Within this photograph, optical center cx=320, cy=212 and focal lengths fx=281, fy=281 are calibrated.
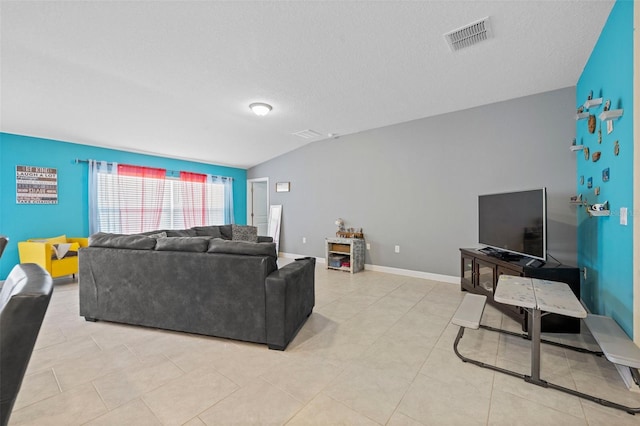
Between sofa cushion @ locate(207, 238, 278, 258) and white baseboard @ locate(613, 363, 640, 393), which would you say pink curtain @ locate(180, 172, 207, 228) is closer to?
sofa cushion @ locate(207, 238, 278, 258)

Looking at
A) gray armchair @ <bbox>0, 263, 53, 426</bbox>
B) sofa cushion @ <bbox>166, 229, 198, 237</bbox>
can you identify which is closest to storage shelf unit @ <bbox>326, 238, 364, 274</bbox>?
sofa cushion @ <bbox>166, 229, 198, 237</bbox>

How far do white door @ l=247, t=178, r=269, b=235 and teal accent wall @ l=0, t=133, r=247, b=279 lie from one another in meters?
2.97

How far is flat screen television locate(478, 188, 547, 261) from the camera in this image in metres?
2.71

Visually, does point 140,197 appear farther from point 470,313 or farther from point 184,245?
point 470,313

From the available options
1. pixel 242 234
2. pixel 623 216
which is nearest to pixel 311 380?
pixel 623 216

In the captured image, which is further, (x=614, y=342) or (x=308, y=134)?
(x=308, y=134)

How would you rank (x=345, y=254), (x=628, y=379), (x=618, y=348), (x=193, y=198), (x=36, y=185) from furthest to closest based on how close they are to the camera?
(x=193, y=198) < (x=345, y=254) < (x=36, y=185) < (x=628, y=379) < (x=618, y=348)

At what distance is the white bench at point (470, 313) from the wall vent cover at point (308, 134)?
12.7ft

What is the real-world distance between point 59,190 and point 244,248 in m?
4.20

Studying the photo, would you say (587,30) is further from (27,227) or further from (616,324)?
(27,227)

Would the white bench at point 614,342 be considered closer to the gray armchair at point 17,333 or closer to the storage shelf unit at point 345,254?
the gray armchair at point 17,333

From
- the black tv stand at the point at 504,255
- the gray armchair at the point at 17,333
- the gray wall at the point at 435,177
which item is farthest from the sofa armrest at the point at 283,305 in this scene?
the gray wall at the point at 435,177

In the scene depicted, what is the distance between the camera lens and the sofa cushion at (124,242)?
2734mm

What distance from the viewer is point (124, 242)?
277 centimetres
